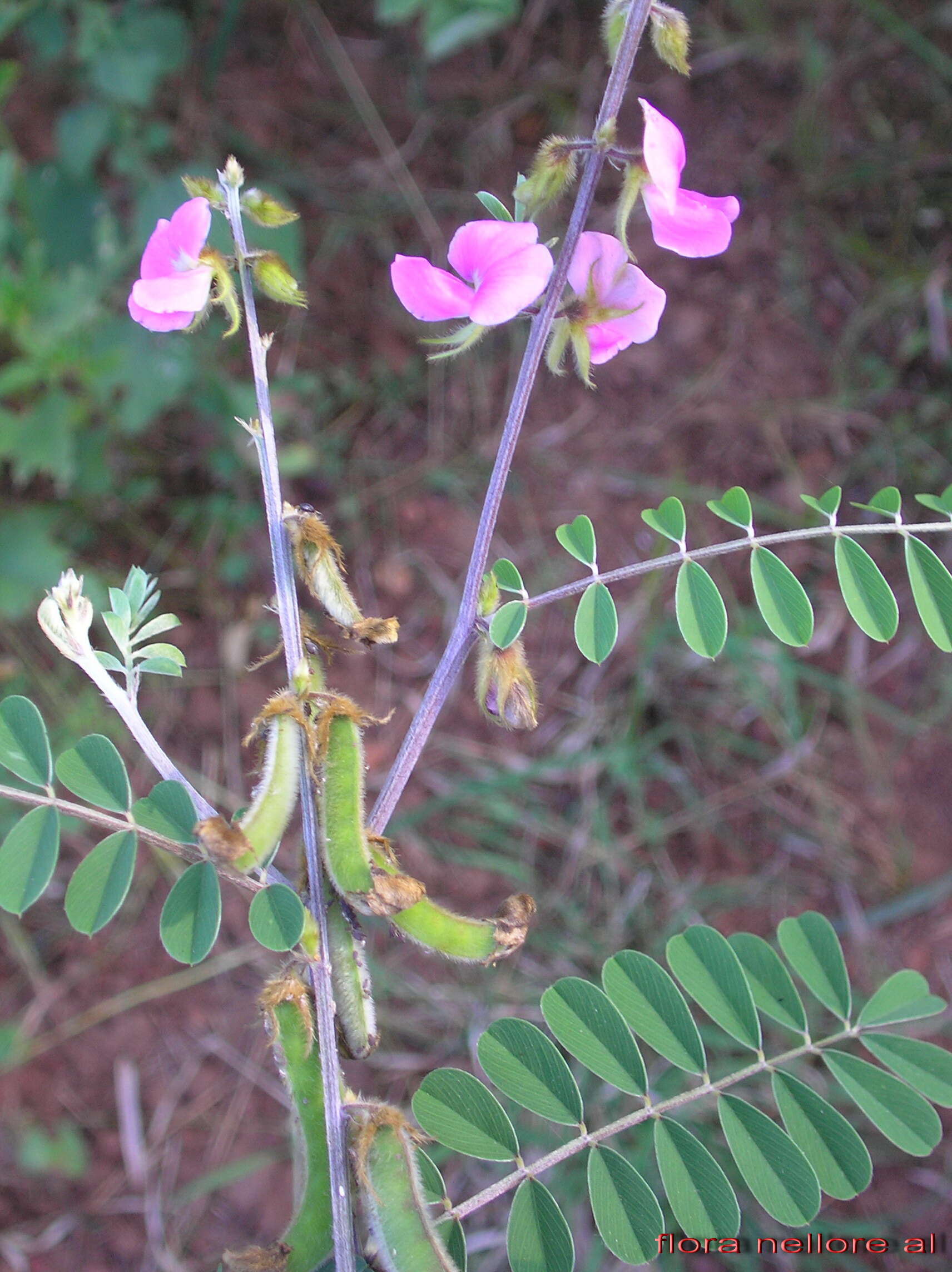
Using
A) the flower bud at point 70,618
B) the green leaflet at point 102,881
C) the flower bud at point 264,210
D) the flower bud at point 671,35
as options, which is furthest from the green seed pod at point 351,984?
the flower bud at point 671,35

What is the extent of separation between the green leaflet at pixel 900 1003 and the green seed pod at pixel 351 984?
2.03 ft

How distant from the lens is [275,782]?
0.89 metres

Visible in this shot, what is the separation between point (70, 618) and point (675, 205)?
684mm

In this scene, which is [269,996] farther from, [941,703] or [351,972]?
[941,703]

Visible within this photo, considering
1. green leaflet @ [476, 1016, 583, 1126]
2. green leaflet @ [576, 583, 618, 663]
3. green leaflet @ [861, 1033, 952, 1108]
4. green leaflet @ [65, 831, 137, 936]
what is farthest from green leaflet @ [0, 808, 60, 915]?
green leaflet @ [861, 1033, 952, 1108]

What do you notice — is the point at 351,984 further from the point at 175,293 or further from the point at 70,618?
the point at 175,293

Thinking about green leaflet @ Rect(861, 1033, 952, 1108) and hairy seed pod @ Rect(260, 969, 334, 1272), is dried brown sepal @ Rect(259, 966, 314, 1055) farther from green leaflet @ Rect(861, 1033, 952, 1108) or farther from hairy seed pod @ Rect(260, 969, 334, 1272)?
green leaflet @ Rect(861, 1033, 952, 1108)

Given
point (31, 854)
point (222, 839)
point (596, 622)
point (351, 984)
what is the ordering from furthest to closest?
point (596, 622)
point (31, 854)
point (351, 984)
point (222, 839)

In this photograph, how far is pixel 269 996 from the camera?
2.94 ft

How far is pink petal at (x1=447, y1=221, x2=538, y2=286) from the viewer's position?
0.89 meters

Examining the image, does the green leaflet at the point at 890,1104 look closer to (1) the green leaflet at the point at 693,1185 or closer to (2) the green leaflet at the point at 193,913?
(1) the green leaflet at the point at 693,1185

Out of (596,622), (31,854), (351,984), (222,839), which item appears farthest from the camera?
(596,622)

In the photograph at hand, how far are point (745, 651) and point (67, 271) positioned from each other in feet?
6.76

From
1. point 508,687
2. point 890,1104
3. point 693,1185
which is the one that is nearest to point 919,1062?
point 890,1104
